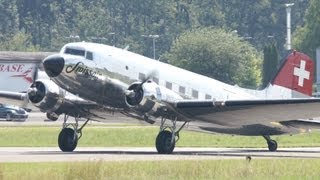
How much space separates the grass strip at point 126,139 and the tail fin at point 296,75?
6904mm

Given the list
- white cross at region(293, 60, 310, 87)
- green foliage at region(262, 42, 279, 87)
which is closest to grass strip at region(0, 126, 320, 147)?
white cross at region(293, 60, 310, 87)

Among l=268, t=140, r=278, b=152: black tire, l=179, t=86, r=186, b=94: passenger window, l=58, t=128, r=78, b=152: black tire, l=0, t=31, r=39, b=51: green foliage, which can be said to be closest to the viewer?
l=179, t=86, r=186, b=94: passenger window

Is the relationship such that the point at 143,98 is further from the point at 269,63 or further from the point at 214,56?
the point at 214,56

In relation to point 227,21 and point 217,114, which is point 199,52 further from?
point 217,114

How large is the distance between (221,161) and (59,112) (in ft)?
28.9

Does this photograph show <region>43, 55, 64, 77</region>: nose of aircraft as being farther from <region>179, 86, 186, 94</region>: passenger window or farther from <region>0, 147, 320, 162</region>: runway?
<region>179, 86, 186, 94</region>: passenger window

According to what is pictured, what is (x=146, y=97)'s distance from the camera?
41844 mm

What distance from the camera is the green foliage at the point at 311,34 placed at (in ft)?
376

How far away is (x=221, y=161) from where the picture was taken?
120 ft

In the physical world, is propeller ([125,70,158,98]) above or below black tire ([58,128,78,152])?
above

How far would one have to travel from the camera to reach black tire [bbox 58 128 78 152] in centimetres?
4388

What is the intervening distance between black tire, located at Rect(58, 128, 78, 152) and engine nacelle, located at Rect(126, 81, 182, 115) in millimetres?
3236

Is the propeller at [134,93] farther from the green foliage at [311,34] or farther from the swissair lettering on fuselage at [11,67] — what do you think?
the green foliage at [311,34]

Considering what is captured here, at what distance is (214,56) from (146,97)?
204 feet
